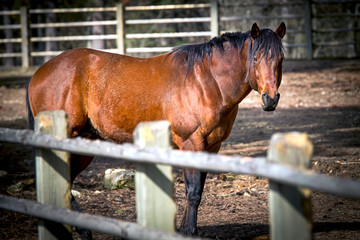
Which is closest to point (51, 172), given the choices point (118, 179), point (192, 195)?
point (192, 195)

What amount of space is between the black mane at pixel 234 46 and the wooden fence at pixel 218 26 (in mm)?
9704

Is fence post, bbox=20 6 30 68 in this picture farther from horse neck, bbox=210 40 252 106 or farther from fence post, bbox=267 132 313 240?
fence post, bbox=267 132 313 240

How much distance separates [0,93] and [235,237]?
1109 cm

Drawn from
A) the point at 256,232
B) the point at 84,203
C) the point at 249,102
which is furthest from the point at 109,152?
the point at 249,102

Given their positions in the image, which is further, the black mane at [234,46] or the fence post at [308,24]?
the fence post at [308,24]

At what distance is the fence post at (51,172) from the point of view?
2771 millimetres

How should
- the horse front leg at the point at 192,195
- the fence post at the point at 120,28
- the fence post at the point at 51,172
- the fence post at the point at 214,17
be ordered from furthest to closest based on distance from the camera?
the fence post at the point at 120,28
the fence post at the point at 214,17
the horse front leg at the point at 192,195
the fence post at the point at 51,172

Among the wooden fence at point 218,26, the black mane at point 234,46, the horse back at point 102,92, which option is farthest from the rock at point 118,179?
the wooden fence at point 218,26

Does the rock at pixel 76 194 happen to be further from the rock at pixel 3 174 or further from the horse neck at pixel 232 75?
the horse neck at pixel 232 75

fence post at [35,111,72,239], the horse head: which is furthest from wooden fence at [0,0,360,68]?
fence post at [35,111,72,239]

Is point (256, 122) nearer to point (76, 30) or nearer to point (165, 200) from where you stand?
point (165, 200)

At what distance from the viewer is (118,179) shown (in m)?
5.73

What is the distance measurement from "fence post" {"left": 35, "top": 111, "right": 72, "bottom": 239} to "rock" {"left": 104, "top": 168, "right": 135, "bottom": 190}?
2899 mm

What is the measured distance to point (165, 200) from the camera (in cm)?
242
